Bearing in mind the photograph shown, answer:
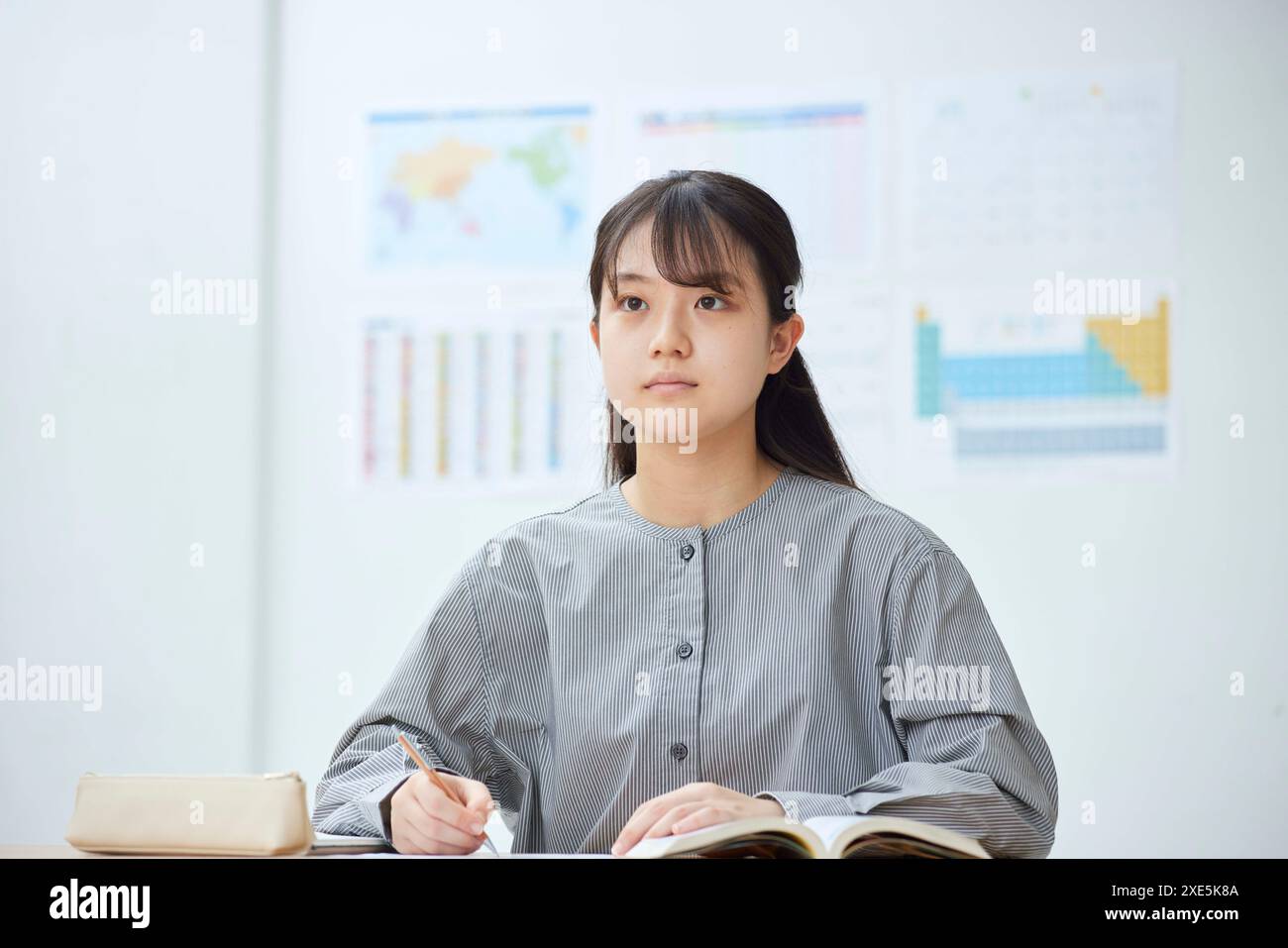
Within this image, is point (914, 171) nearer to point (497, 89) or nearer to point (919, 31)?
point (919, 31)

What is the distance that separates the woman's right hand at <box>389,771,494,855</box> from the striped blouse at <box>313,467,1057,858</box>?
5 centimetres

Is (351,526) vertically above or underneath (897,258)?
underneath

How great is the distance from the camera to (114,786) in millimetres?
1032

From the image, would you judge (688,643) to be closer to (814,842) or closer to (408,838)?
(408,838)

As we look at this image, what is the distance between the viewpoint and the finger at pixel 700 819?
42.3 inches

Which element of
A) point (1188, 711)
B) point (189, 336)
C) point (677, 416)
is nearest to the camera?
point (677, 416)

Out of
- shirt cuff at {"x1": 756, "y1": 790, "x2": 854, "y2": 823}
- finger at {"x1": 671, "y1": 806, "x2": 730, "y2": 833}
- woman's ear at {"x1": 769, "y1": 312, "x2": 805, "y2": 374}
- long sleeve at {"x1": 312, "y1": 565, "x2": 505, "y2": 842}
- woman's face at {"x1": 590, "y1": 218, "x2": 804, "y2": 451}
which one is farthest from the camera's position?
woman's ear at {"x1": 769, "y1": 312, "x2": 805, "y2": 374}

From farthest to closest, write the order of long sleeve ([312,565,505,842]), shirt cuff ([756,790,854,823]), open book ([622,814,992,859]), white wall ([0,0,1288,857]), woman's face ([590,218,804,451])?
white wall ([0,0,1288,857]) → woman's face ([590,218,804,451]) → long sleeve ([312,565,505,842]) → shirt cuff ([756,790,854,823]) → open book ([622,814,992,859])

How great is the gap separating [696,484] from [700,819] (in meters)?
0.57

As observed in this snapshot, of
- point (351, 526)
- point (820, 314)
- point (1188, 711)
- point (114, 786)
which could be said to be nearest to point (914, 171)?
point (820, 314)

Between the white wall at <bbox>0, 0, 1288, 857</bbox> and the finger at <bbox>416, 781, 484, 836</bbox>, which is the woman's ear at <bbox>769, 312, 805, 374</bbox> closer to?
the finger at <bbox>416, 781, 484, 836</bbox>

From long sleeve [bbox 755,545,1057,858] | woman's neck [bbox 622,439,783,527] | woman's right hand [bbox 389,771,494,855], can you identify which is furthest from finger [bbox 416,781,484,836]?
woman's neck [bbox 622,439,783,527]

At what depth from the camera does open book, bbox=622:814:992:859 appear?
95 centimetres

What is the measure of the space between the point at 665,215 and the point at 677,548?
0.39 meters
